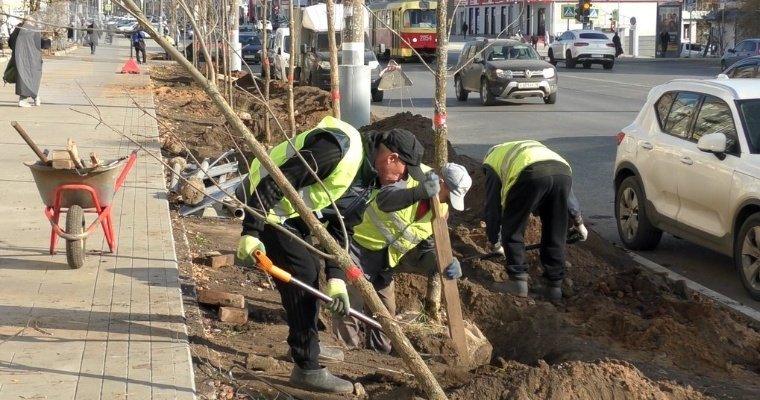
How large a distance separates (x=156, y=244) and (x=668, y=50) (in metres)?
52.8

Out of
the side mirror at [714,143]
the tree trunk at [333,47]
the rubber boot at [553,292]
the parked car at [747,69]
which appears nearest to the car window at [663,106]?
the side mirror at [714,143]

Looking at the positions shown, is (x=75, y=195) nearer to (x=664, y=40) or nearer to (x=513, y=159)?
(x=513, y=159)

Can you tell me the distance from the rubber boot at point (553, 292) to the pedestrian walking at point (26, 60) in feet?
49.0

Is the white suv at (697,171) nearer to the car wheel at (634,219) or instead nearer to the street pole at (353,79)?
the car wheel at (634,219)

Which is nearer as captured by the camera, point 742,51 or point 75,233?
point 75,233

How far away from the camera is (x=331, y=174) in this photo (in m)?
5.28

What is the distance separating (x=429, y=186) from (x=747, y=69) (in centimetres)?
1310

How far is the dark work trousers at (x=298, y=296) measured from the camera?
5.44 m

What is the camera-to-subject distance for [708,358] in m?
6.25

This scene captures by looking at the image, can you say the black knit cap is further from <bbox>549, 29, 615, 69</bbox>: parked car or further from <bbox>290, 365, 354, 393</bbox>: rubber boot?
<bbox>549, 29, 615, 69</bbox>: parked car

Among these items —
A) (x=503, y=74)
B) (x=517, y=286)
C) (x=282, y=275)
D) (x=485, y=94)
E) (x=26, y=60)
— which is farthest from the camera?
(x=485, y=94)

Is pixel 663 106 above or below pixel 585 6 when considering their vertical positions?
below

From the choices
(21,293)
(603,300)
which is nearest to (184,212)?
(21,293)

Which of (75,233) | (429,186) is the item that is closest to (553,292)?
(429,186)
